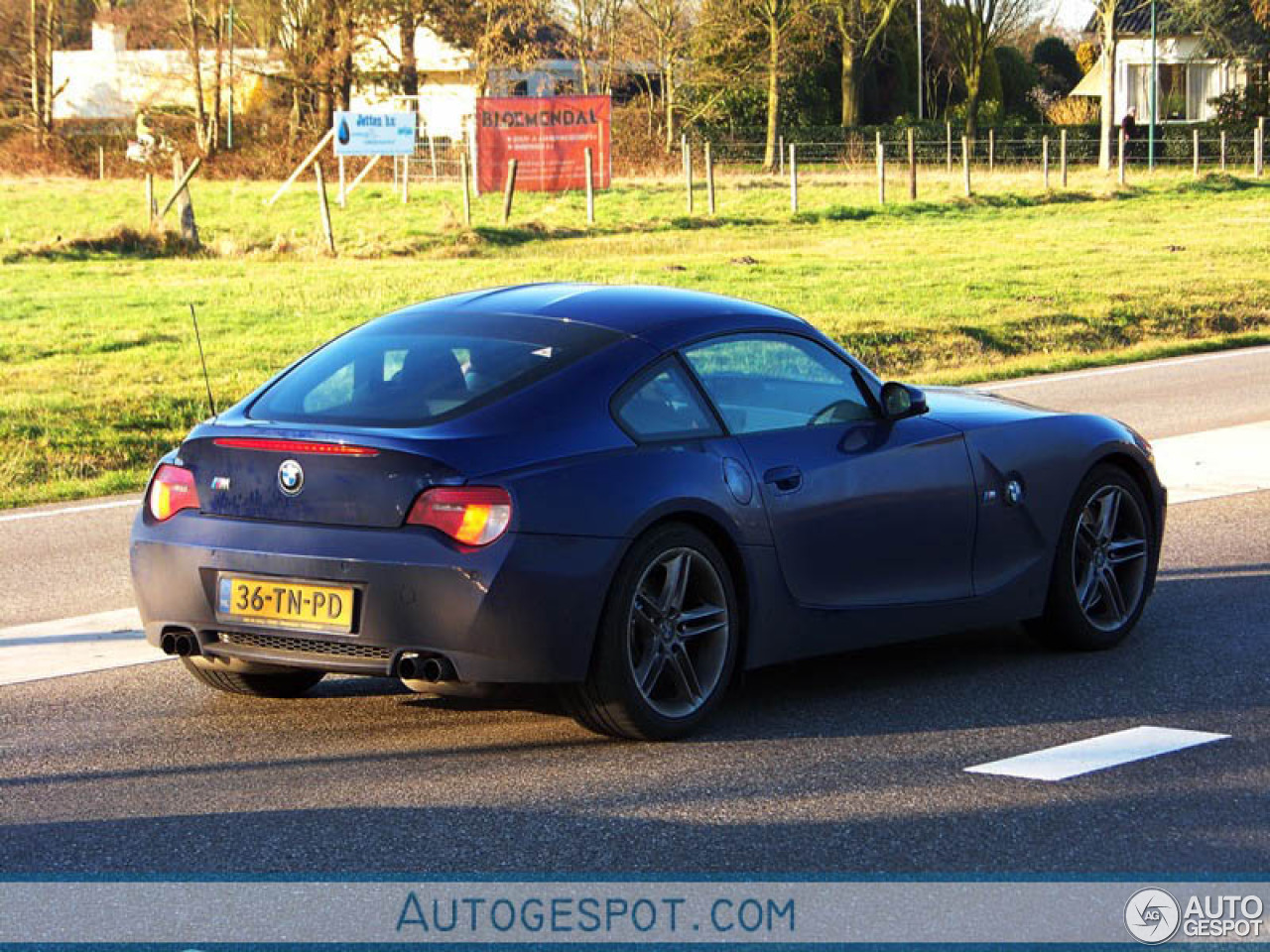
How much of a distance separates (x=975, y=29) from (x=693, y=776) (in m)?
69.4

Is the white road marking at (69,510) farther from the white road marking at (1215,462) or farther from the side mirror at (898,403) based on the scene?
the side mirror at (898,403)

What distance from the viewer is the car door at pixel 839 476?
6.68m

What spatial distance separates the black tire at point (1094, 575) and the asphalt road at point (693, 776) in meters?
0.12

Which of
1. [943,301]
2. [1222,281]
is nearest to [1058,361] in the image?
[943,301]

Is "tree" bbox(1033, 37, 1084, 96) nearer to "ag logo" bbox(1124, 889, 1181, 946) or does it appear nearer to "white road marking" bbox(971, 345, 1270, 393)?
"white road marking" bbox(971, 345, 1270, 393)

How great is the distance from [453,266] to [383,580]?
24.3m

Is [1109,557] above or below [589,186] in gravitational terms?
below

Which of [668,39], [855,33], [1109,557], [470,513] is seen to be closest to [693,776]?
[470,513]

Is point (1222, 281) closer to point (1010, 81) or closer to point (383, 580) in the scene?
point (383, 580)

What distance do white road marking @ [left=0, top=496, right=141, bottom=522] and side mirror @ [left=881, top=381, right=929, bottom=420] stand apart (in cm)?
627

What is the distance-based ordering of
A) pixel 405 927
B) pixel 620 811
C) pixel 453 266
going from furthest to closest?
1. pixel 453 266
2. pixel 620 811
3. pixel 405 927

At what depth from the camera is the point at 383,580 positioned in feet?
19.3
